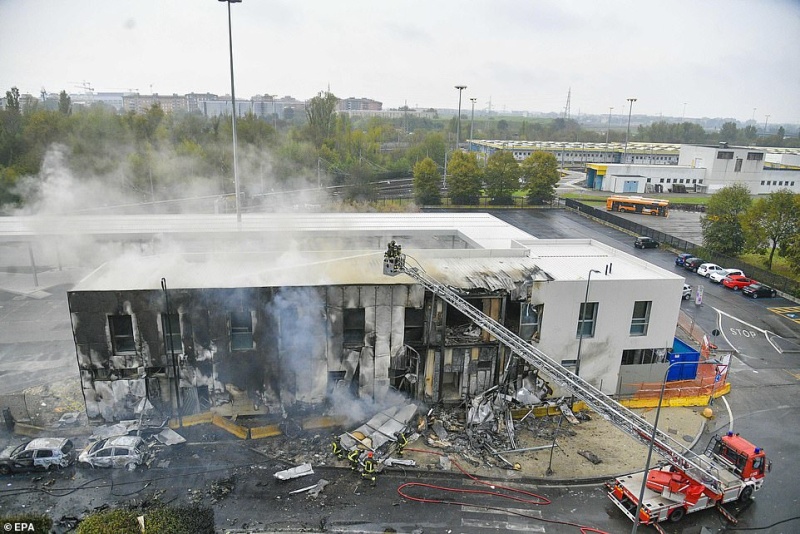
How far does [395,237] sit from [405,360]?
767 centimetres

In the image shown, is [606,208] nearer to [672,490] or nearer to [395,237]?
[395,237]

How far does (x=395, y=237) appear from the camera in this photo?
2275cm

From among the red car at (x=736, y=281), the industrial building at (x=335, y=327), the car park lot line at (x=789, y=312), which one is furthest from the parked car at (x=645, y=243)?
the industrial building at (x=335, y=327)

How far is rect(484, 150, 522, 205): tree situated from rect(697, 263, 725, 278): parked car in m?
22.1

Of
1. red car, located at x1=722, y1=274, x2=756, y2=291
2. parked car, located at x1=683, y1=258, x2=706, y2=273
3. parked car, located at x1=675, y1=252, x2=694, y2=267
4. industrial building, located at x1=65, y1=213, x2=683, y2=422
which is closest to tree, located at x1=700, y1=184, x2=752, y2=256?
parked car, located at x1=675, y1=252, x2=694, y2=267

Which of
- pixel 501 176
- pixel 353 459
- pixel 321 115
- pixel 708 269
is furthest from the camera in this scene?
pixel 321 115

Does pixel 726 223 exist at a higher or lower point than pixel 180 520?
higher

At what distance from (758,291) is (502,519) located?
23.7 meters

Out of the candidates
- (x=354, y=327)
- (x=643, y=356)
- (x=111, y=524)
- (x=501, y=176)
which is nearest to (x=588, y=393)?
(x=354, y=327)

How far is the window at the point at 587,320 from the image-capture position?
1723cm

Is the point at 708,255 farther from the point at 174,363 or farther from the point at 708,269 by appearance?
the point at 174,363

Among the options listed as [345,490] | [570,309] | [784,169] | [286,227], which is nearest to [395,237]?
[286,227]

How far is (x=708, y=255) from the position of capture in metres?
34.5

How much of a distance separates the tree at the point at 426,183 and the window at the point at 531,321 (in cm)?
3379
